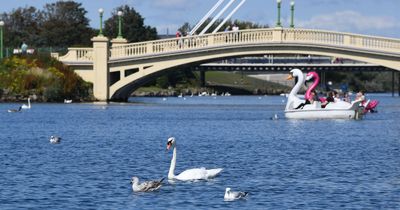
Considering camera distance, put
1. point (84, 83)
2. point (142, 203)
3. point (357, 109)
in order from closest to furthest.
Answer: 1. point (142, 203)
2. point (357, 109)
3. point (84, 83)

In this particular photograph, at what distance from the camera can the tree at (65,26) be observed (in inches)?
5753

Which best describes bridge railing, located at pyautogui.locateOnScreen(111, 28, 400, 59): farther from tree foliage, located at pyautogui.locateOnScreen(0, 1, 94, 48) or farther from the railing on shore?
tree foliage, located at pyautogui.locateOnScreen(0, 1, 94, 48)

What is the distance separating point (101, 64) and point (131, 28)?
6008 centimetres

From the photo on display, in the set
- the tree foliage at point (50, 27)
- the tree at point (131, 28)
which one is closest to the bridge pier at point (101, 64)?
the tree foliage at point (50, 27)

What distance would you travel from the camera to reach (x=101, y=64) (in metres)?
91.6

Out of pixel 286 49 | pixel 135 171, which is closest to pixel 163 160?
pixel 135 171

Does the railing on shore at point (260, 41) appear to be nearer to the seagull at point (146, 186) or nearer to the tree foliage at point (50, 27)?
the tree foliage at point (50, 27)

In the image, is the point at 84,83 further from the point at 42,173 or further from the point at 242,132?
the point at 42,173

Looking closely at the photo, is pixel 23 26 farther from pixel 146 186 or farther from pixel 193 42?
pixel 146 186

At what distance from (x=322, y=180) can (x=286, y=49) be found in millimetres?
53603

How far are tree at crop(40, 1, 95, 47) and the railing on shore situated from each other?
49.3m

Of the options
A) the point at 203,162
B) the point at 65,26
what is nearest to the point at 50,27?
the point at 65,26

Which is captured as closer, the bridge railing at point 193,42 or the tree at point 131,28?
the bridge railing at point 193,42

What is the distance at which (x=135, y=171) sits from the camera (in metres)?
35.8
